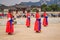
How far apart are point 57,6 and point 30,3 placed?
4.23 meters

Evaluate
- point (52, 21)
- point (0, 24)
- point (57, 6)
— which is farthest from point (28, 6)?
point (0, 24)

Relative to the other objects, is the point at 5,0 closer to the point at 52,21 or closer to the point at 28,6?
the point at 28,6

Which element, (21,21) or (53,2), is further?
(53,2)

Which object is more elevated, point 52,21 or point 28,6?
point 28,6

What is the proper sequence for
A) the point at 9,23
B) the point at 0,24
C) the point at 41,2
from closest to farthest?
the point at 9,23
the point at 0,24
the point at 41,2

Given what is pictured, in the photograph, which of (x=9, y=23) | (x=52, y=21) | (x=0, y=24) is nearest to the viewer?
(x=9, y=23)

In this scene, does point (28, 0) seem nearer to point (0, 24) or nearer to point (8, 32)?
point (0, 24)

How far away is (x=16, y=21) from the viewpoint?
813 inches

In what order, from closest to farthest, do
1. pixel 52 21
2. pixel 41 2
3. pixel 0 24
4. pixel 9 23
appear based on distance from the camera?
pixel 9 23 < pixel 0 24 < pixel 52 21 < pixel 41 2

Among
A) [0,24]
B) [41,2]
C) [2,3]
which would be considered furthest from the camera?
[41,2]

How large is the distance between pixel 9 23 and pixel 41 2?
19.8 meters

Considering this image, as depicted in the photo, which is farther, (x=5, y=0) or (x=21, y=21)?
(x=5, y=0)

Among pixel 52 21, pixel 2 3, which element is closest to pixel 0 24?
pixel 52 21

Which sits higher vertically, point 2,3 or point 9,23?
point 2,3
